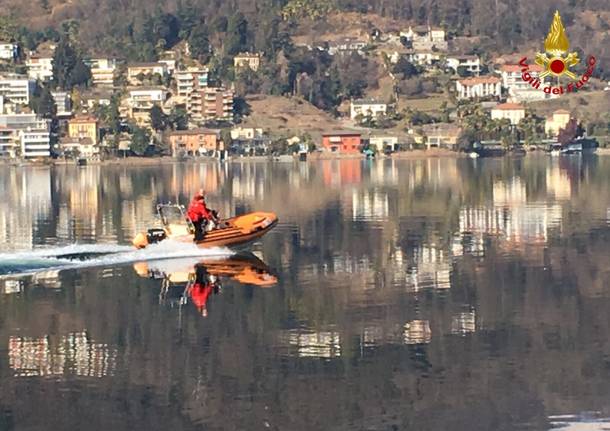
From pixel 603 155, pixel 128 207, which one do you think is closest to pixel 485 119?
pixel 603 155

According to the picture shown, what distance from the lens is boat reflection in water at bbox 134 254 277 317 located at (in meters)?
22.7

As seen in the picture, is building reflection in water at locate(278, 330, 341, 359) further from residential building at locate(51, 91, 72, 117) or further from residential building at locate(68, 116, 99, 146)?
residential building at locate(51, 91, 72, 117)

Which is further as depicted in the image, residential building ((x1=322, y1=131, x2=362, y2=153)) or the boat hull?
residential building ((x1=322, y1=131, x2=362, y2=153))

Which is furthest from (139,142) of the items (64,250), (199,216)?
(199,216)

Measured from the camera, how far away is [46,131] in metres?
99.0

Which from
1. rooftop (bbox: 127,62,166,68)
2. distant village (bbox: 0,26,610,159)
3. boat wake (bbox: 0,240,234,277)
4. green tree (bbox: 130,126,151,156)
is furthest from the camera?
rooftop (bbox: 127,62,166,68)

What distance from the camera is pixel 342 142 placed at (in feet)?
326

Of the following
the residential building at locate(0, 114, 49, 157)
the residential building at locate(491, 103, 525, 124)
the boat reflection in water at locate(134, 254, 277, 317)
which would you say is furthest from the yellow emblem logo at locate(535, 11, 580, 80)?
the boat reflection in water at locate(134, 254, 277, 317)

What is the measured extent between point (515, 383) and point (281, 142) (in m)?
82.0

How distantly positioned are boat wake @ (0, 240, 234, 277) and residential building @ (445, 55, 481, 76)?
97.3 meters

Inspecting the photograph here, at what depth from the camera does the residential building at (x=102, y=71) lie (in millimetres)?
119625

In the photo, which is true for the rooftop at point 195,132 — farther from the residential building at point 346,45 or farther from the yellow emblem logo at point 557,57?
the yellow emblem logo at point 557,57

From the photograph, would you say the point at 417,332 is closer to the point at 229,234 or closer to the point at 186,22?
the point at 229,234

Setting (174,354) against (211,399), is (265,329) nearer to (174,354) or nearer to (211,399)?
(174,354)
